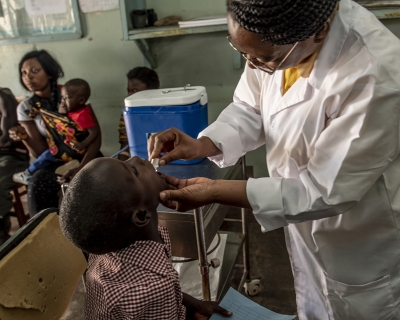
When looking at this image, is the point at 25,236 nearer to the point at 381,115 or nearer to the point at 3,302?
the point at 3,302

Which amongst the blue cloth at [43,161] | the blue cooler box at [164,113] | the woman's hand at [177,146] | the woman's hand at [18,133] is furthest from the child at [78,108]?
the woman's hand at [177,146]

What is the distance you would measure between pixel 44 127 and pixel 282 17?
2134 millimetres

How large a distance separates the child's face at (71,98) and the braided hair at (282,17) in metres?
1.83

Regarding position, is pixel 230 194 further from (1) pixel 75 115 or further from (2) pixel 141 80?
(1) pixel 75 115

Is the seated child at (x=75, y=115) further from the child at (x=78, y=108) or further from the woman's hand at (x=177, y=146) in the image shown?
the woman's hand at (x=177, y=146)

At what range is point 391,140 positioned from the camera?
2.56 ft

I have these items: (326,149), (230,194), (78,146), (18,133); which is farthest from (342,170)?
(18,133)

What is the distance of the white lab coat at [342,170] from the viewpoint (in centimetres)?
78

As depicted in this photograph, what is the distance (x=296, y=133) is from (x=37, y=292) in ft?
2.78

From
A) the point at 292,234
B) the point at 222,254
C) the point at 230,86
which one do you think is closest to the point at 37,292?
the point at 292,234

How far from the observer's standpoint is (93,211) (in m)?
0.82

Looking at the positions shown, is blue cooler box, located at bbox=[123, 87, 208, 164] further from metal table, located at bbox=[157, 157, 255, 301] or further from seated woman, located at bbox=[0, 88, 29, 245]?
seated woman, located at bbox=[0, 88, 29, 245]

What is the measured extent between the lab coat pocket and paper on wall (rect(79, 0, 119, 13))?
7.50 ft

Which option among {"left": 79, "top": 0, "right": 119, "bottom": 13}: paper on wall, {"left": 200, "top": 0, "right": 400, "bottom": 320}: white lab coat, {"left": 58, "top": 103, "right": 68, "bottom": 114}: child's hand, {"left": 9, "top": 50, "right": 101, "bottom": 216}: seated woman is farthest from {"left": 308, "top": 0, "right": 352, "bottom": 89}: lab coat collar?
{"left": 79, "top": 0, "right": 119, "bottom": 13}: paper on wall
